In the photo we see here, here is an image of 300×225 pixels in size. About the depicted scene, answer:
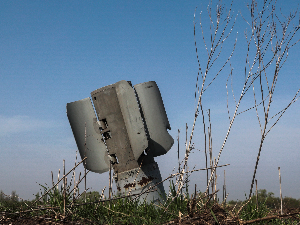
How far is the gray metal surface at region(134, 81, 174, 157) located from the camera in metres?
4.34

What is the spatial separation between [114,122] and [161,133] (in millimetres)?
696

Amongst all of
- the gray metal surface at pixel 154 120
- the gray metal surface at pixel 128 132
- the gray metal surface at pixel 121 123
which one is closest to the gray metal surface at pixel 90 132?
the gray metal surface at pixel 128 132

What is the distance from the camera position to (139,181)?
4.35m

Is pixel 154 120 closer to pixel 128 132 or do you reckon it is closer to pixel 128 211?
pixel 128 132

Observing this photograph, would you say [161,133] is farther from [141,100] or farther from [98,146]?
[98,146]

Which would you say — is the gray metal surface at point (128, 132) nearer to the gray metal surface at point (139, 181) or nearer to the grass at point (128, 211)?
the gray metal surface at point (139, 181)

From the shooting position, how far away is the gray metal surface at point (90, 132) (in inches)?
177

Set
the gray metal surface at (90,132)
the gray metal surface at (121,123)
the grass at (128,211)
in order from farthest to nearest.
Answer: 1. the gray metal surface at (90,132)
2. the gray metal surface at (121,123)
3. the grass at (128,211)

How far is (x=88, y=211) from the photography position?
3.22 m

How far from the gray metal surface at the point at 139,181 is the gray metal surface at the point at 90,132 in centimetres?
32

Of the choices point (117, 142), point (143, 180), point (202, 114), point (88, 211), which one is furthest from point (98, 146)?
point (202, 114)

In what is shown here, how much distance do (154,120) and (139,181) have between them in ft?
2.96

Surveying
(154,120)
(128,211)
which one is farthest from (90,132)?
(128,211)

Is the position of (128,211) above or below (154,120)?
below
